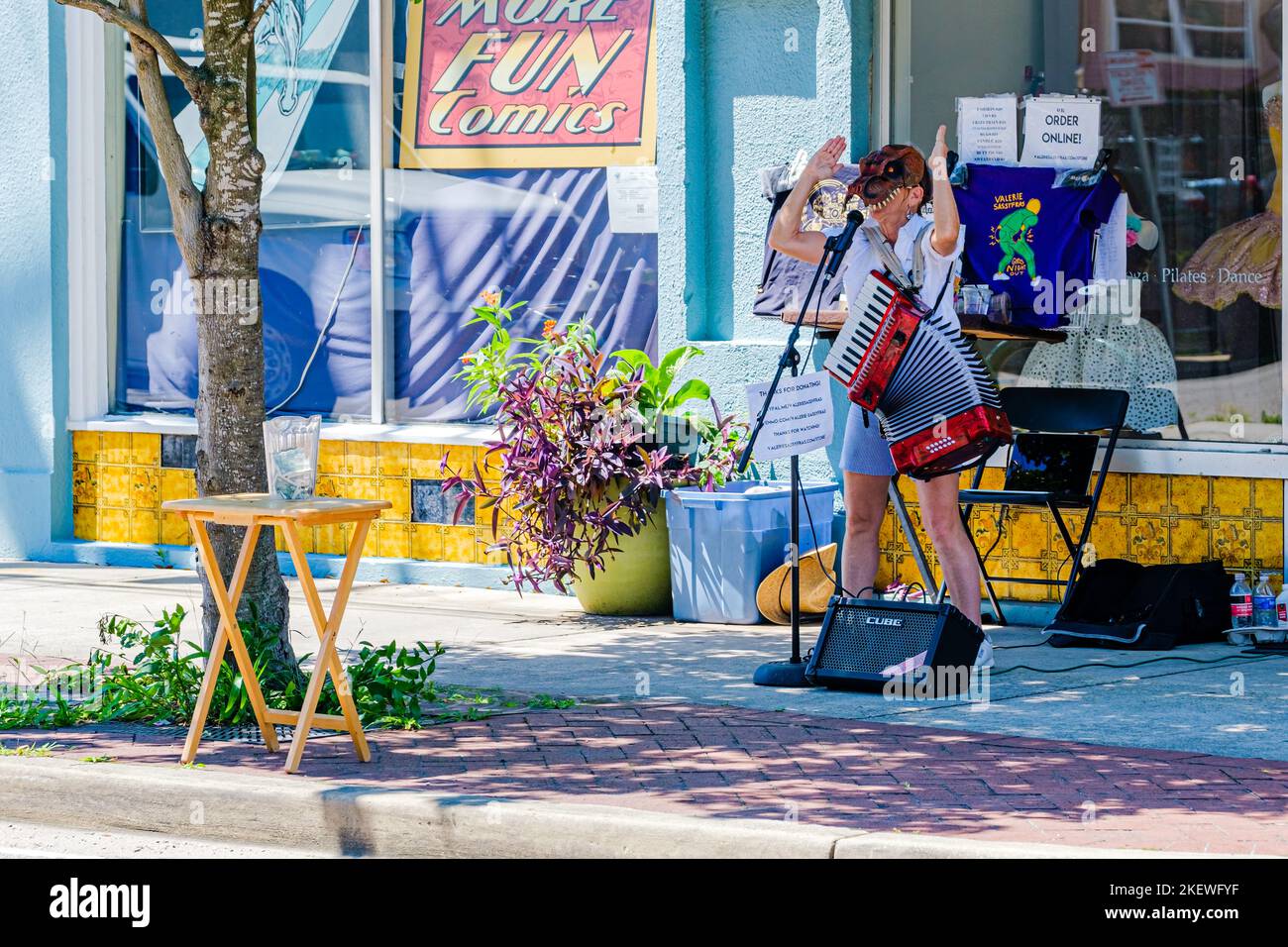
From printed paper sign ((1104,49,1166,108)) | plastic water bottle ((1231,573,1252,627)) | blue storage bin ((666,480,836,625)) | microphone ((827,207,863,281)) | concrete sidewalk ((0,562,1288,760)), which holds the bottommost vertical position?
concrete sidewalk ((0,562,1288,760))

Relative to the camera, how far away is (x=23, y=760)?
6648 millimetres

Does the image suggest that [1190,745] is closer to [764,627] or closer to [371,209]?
[764,627]

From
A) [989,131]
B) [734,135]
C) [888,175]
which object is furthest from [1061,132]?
[888,175]

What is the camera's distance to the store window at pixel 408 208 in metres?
10.9

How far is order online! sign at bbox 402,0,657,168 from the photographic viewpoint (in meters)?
10.8

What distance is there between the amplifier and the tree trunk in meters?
2.18

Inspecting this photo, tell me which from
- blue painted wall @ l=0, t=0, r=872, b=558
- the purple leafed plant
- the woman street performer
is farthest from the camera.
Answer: blue painted wall @ l=0, t=0, r=872, b=558

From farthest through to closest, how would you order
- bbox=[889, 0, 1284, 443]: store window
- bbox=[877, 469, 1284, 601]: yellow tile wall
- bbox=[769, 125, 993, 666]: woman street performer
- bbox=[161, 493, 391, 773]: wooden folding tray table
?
bbox=[889, 0, 1284, 443]: store window
bbox=[877, 469, 1284, 601]: yellow tile wall
bbox=[769, 125, 993, 666]: woman street performer
bbox=[161, 493, 391, 773]: wooden folding tray table

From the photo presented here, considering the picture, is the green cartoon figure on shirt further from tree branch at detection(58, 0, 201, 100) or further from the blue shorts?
tree branch at detection(58, 0, 201, 100)

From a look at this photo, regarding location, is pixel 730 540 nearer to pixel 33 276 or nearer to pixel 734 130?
pixel 734 130

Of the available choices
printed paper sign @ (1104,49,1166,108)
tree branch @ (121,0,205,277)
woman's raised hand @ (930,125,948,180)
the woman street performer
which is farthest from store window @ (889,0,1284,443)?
tree branch @ (121,0,205,277)

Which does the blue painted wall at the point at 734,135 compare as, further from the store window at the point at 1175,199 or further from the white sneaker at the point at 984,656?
the white sneaker at the point at 984,656
